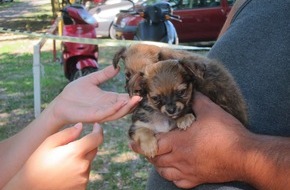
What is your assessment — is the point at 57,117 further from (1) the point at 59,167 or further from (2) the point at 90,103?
(1) the point at 59,167

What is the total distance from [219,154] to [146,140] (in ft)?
0.97

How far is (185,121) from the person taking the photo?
164 cm

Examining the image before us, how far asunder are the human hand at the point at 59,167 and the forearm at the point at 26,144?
0.40 metres

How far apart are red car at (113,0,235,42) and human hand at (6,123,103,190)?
32.9 ft

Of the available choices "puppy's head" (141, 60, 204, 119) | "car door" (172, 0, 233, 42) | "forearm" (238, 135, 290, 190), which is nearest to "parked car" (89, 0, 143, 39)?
"car door" (172, 0, 233, 42)

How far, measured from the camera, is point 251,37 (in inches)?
71.8

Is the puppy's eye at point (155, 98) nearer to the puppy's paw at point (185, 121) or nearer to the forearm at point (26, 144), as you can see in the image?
the puppy's paw at point (185, 121)

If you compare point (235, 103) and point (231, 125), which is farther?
point (235, 103)

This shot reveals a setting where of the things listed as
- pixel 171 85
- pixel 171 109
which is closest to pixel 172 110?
pixel 171 109

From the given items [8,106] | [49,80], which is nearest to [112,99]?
[8,106]

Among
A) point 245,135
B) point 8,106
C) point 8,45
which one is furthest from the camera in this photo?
point 8,45

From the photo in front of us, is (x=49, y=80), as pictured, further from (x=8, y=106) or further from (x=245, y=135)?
(x=245, y=135)

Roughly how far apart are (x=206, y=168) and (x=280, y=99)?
36 cm

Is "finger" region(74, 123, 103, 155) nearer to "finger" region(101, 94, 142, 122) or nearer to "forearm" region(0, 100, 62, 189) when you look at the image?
"finger" region(101, 94, 142, 122)
